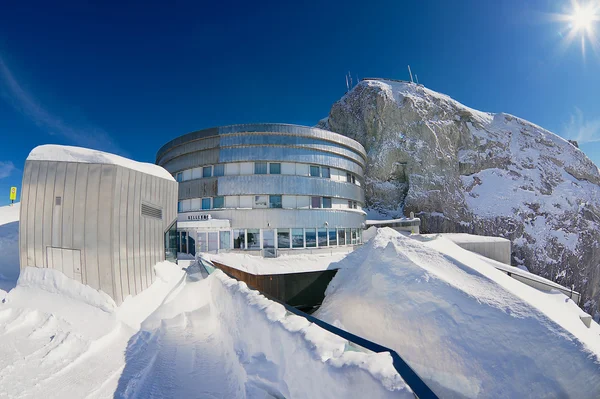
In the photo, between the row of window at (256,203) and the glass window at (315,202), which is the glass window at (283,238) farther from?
the glass window at (315,202)

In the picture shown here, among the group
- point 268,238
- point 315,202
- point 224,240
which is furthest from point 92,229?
point 315,202

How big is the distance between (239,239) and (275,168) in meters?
7.21

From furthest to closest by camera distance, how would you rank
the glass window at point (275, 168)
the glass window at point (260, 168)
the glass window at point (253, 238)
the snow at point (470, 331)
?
the glass window at point (275, 168) < the glass window at point (260, 168) < the glass window at point (253, 238) < the snow at point (470, 331)

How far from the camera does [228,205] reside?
2402 cm

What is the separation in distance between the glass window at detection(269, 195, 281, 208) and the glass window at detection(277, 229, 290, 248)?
228cm

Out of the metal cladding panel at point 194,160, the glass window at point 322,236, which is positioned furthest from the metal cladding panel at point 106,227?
the glass window at point 322,236

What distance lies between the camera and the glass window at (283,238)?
23.5 metres

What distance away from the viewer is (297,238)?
942 inches

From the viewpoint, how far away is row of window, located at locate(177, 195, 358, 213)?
943 inches

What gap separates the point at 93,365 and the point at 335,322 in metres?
5.88

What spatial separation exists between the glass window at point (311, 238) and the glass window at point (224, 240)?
694cm

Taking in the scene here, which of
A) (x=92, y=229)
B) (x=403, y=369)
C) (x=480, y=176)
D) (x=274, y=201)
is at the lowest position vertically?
(x=403, y=369)

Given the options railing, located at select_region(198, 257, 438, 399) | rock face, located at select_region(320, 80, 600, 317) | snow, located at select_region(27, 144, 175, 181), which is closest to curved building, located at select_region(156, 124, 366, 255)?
snow, located at select_region(27, 144, 175, 181)

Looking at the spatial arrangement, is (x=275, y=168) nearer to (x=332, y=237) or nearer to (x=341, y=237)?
(x=332, y=237)
